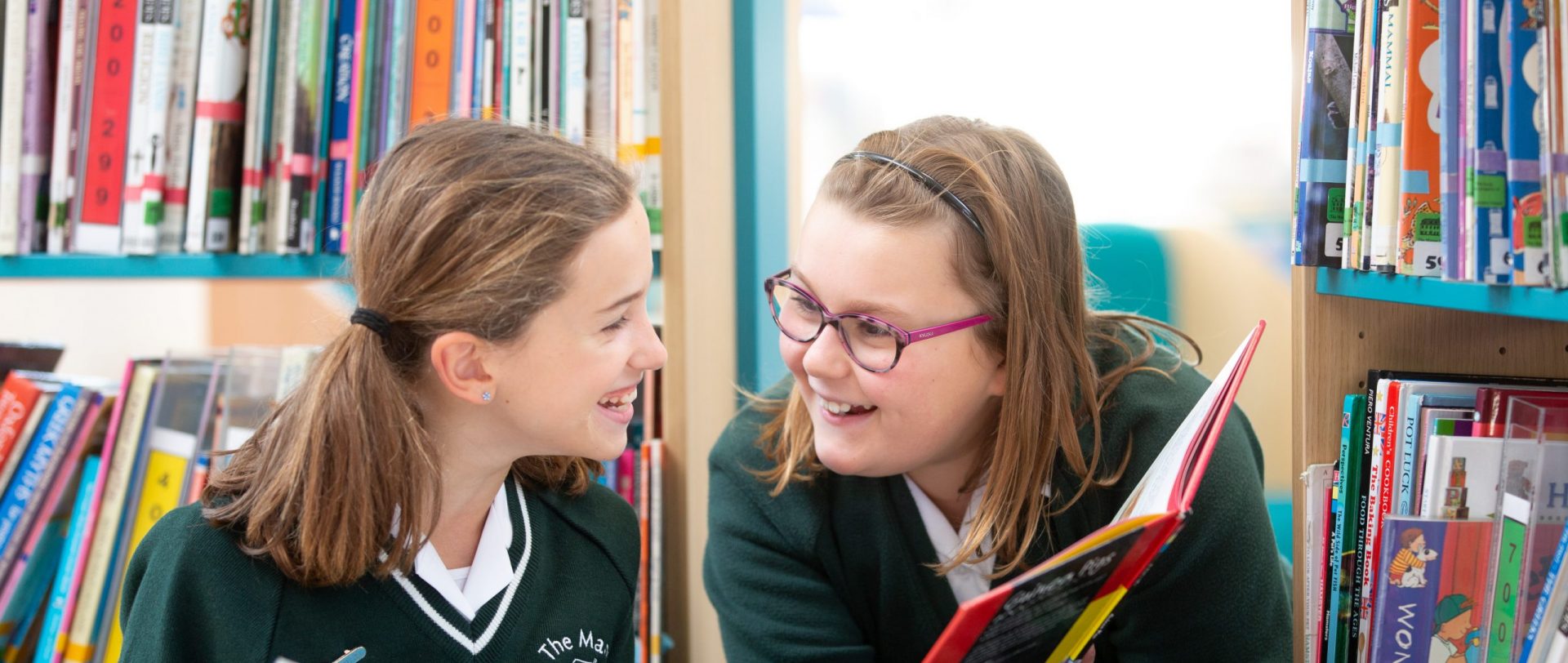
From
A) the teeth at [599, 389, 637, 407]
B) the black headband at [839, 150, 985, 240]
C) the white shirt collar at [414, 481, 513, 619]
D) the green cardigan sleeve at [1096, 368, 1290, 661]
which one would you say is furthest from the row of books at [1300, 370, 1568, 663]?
the white shirt collar at [414, 481, 513, 619]

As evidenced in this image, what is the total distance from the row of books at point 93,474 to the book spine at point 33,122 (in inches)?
7.8

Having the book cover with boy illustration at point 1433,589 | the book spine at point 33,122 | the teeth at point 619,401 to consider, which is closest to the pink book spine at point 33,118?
the book spine at point 33,122

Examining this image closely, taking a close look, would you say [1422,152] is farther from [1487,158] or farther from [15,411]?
[15,411]

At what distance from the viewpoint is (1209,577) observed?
116 cm

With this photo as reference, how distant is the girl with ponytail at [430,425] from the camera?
949 millimetres

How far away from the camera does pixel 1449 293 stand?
0.85 metres

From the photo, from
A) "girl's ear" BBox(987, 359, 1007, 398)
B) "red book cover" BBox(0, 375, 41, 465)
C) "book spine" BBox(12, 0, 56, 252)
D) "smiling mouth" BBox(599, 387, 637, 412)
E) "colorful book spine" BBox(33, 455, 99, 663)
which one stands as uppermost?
"book spine" BBox(12, 0, 56, 252)

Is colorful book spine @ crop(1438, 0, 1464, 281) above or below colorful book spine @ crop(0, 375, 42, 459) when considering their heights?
above

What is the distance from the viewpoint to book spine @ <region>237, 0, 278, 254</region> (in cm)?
149

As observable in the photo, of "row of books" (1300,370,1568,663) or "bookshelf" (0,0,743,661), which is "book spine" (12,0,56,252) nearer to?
"bookshelf" (0,0,743,661)

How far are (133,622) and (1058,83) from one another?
1669 mm

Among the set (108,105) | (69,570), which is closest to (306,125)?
(108,105)

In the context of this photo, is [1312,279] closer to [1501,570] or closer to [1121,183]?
[1501,570]

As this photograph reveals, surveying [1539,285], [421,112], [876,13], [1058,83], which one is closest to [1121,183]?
[1058,83]
